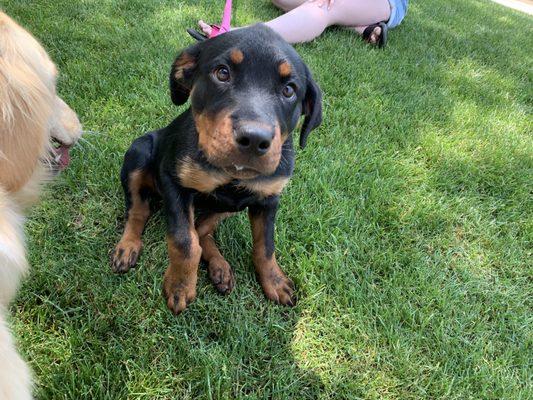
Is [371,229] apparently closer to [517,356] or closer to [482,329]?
[482,329]

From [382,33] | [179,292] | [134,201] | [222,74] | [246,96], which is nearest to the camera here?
[246,96]

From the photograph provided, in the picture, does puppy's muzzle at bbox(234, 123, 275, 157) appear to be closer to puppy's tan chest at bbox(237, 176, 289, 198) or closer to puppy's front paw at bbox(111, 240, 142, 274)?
puppy's tan chest at bbox(237, 176, 289, 198)

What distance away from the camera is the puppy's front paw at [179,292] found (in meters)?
2.22

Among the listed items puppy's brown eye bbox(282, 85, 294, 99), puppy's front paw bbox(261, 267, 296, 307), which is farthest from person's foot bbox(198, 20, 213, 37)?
puppy's front paw bbox(261, 267, 296, 307)

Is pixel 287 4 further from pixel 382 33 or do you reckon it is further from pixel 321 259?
pixel 321 259

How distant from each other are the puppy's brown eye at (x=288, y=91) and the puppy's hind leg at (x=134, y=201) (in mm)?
912

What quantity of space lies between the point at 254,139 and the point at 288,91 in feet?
1.70

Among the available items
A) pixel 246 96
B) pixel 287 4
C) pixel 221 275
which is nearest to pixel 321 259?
pixel 221 275

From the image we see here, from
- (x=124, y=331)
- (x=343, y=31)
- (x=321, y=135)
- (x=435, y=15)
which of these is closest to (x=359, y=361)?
(x=124, y=331)

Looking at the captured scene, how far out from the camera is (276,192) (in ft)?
7.48

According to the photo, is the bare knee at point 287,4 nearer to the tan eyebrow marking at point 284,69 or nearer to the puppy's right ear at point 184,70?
the puppy's right ear at point 184,70

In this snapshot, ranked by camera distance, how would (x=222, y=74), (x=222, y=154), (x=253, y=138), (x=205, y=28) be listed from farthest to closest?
(x=205, y=28) < (x=222, y=74) < (x=222, y=154) < (x=253, y=138)

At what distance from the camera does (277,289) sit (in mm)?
2418

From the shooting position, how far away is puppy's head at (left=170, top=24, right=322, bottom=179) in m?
1.88
